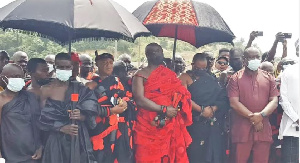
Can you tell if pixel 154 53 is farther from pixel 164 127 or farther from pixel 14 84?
pixel 14 84

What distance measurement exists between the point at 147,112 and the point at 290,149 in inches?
85.7

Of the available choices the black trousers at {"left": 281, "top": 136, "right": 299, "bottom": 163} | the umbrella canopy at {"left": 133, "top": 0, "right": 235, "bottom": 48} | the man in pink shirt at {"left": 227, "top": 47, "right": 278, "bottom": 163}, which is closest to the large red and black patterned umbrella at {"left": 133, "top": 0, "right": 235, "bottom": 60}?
the umbrella canopy at {"left": 133, "top": 0, "right": 235, "bottom": 48}

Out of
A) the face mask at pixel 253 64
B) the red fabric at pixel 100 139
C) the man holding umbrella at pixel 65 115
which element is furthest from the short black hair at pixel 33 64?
the face mask at pixel 253 64

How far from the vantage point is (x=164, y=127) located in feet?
17.3

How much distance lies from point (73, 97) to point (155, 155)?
1.44 m

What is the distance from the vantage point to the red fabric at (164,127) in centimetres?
518

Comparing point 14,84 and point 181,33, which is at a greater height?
point 181,33

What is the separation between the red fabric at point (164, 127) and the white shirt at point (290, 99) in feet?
4.39

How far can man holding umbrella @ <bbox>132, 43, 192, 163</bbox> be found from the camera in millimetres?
5105

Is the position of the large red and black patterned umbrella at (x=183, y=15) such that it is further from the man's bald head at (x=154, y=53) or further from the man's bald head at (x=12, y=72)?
the man's bald head at (x=12, y=72)

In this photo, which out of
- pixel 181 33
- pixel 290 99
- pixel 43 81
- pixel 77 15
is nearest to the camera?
pixel 77 15

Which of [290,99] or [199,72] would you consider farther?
[199,72]

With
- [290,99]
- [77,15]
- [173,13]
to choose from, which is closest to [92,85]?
[77,15]

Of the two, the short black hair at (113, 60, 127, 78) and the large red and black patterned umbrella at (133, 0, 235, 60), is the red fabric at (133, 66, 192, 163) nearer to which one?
the short black hair at (113, 60, 127, 78)
